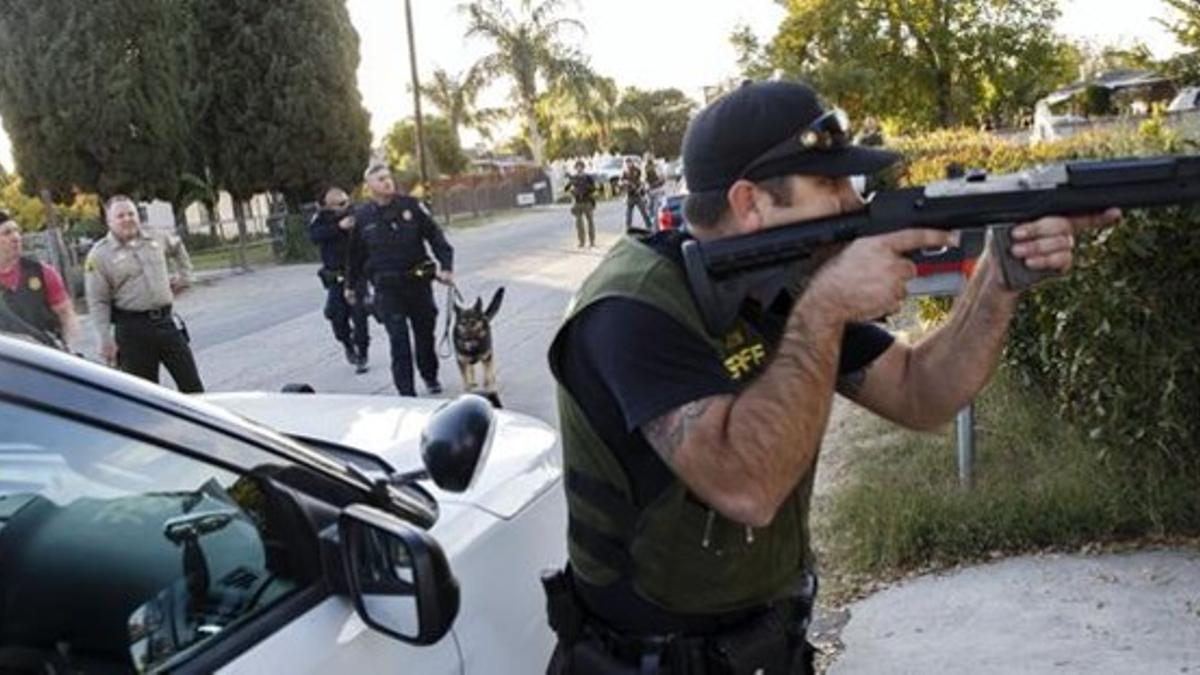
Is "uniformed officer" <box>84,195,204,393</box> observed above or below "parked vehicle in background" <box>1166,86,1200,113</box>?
below

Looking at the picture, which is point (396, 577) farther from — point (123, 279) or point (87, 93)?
point (87, 93)

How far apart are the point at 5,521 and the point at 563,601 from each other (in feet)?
3.09

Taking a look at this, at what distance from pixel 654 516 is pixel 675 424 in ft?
0.79

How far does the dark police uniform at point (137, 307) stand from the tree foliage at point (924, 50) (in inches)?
913

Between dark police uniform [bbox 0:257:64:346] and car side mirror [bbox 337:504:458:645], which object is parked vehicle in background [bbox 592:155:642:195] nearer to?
dark police uniform [bbox 0:257:64:346]

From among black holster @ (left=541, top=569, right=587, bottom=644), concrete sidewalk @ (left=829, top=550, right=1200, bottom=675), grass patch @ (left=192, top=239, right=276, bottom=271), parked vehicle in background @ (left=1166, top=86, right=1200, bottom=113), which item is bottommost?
concrete sidewalk @ (left=829, top=550, right=1200, bottom=675)

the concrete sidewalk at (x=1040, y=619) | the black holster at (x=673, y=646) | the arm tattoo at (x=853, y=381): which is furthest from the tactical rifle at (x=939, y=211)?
the concrete sidewalk at (x=1040, y=619)

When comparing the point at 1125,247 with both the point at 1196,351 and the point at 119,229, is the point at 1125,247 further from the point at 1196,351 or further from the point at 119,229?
the point at 119,229

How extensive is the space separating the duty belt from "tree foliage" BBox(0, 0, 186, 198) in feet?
59.3

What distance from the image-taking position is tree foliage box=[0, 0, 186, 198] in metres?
23.0

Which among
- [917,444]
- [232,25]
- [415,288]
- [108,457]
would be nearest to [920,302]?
[917,444]

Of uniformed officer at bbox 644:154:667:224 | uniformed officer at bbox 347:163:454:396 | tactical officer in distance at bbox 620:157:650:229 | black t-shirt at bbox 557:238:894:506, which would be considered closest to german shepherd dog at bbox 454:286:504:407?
uniformed officer at bbox 347:163:454:396

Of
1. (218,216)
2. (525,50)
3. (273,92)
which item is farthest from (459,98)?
(273,92)

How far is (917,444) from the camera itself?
553cm
